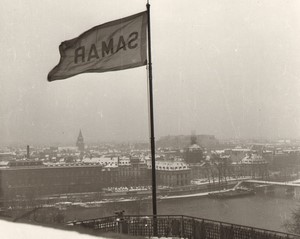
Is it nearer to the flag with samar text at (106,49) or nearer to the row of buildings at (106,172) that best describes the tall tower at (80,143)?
the row of buildings at (106,172)

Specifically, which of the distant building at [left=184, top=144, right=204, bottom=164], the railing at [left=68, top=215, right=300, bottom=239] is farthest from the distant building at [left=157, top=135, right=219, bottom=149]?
the railing at [left=68, top=215, right=300, bottom=239]

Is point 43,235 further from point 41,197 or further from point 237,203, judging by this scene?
point 41,197

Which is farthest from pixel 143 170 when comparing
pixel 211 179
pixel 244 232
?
pixel 244 232

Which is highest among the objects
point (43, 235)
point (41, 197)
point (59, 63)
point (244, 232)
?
point (59, 63)

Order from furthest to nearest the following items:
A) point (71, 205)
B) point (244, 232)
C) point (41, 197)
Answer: point (41, 197)
point (71, 205)
point (244, 232)

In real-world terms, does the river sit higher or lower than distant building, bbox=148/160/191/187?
lower

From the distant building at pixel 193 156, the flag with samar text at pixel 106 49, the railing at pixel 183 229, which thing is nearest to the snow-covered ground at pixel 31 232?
the flag with samar text at pixel 106 49

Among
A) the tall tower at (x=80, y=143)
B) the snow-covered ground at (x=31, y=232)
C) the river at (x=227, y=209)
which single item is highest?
the snow-covered ground at (x=31, y=232)

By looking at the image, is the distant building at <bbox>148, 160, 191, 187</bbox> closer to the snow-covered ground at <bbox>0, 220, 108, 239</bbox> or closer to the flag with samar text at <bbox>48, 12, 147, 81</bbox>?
the flag with samar text at <bbox>48, 12, 147, 81</bbox>
